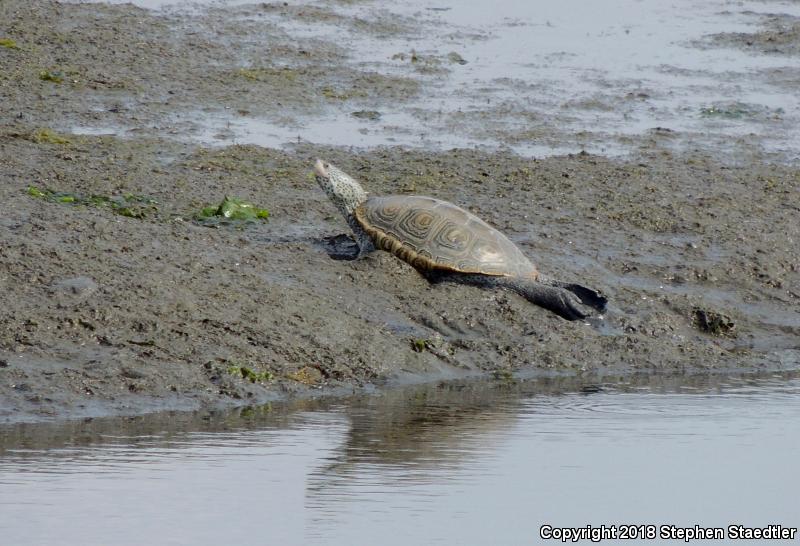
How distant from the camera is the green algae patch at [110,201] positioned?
1061cm

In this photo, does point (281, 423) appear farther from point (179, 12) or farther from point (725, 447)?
point (179, 12)

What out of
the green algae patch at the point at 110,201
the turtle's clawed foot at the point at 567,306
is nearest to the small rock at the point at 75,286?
the green algae patch at the point at 110,201

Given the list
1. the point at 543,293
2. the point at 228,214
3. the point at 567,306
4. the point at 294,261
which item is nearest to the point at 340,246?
the point at 294,261

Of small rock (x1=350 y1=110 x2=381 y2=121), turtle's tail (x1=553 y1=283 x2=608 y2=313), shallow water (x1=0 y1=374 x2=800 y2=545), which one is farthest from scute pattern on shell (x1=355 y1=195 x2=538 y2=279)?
small rock (x1=350 y1=110 x2=381 y2=121)

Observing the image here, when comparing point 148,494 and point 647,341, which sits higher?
point 148,494

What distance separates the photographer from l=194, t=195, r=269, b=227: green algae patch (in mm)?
10828

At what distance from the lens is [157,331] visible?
8594mm

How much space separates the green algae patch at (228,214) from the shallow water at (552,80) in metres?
2.25

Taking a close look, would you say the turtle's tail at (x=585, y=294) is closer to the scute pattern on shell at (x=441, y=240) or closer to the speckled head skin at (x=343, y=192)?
the scute pattern on shell at (x=441, y=240)

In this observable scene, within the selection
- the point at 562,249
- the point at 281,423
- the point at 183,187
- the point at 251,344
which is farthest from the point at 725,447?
the point at 183,187

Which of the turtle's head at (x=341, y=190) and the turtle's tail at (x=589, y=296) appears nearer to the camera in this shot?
the turtle's tail at (x=589, y=296)

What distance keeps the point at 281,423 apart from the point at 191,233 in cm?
280

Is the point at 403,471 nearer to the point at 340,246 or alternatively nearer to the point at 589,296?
the point at 589,296

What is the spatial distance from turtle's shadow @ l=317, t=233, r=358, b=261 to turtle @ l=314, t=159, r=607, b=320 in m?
0.12
